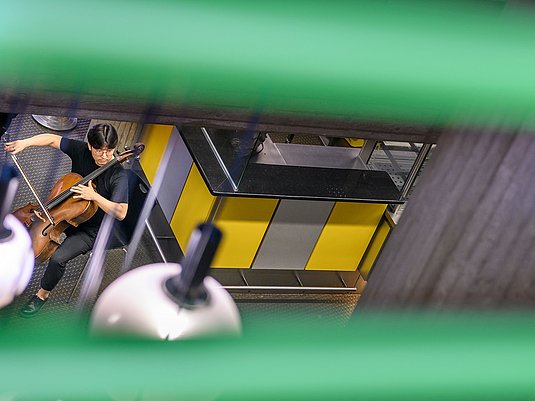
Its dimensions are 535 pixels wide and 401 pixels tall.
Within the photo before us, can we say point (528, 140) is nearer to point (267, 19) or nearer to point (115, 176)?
point (267, 19)

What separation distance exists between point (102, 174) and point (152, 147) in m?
1.56

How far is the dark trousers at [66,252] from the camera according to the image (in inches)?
192

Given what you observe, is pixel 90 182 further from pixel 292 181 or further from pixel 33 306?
pixel 292 181

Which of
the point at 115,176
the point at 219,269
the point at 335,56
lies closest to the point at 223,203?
the point at 219,269

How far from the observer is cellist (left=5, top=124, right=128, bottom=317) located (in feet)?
14.1

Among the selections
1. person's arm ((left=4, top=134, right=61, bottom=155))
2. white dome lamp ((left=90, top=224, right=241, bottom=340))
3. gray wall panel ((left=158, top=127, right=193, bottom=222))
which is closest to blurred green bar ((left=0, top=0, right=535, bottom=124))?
white dome lamp ((left=90, top=224, right=241, bottom=340))

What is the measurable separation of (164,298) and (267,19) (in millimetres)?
404

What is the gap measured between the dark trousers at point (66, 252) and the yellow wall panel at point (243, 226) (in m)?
0.87

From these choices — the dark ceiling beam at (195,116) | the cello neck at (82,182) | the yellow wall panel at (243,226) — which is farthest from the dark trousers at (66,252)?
the dark ceiling beam at (195,116)

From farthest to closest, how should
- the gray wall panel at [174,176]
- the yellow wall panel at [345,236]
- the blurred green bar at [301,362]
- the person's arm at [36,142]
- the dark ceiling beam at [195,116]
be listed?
1. the yellow wall panel at [345,236]
2. the gray wall panel at [174,176]
3. the person's arm at [36,142]
4. the dark ceiling beam at [195,116]
5. the blurred green bar at [301,362]

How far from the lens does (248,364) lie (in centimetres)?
43

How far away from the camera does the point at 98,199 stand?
4430 millimetres

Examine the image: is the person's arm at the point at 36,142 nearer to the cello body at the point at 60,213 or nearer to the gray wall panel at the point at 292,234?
the cello body at the point at 60,213

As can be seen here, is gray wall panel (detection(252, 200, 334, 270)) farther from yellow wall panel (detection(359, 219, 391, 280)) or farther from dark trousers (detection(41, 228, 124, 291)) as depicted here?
dark trousers (detection(41, 228, 124, 291))
